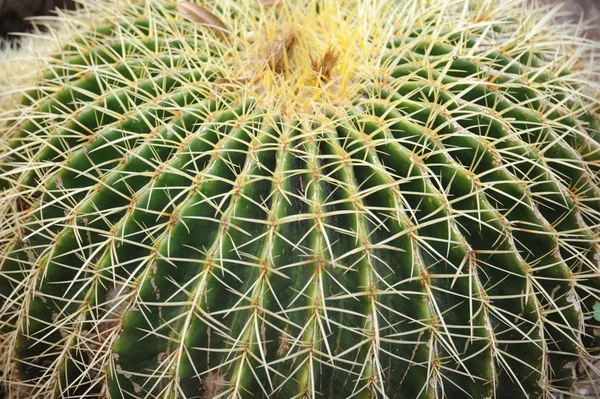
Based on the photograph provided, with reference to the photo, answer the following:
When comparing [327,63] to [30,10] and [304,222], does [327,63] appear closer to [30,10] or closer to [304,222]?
[304,222]

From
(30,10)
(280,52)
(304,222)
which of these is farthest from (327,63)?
(30,10)

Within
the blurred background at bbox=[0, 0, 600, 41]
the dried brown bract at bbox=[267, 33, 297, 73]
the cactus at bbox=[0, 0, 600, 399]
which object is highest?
the dried brown bract at bbox=[267, 33, 297, 73]

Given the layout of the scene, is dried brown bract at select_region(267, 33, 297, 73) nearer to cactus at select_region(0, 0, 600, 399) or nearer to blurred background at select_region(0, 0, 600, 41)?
cactus at select_region(0, 0, 600, 399)

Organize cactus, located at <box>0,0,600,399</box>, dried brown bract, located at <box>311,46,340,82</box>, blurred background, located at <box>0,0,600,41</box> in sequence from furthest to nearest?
blurred background, located at <box>0,0,600,41</box>, dried brown bract, located at <box>311,46,340,82</box>, cactus, located at <box>0,0,600,399</box>

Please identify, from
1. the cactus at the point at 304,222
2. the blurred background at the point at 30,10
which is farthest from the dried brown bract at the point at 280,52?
the blurred background at the point at 30,10

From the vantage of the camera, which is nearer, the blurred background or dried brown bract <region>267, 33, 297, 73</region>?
dried brown bract <region>267, 33, 297, 73</region>

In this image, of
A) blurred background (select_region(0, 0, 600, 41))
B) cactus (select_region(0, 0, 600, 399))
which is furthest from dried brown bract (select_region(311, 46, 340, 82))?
blurred background (select_region(0, 0, 600, 41))

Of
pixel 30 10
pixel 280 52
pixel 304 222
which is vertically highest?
pixel 280 52

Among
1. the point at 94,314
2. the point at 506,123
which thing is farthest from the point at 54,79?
the point at 506,123
